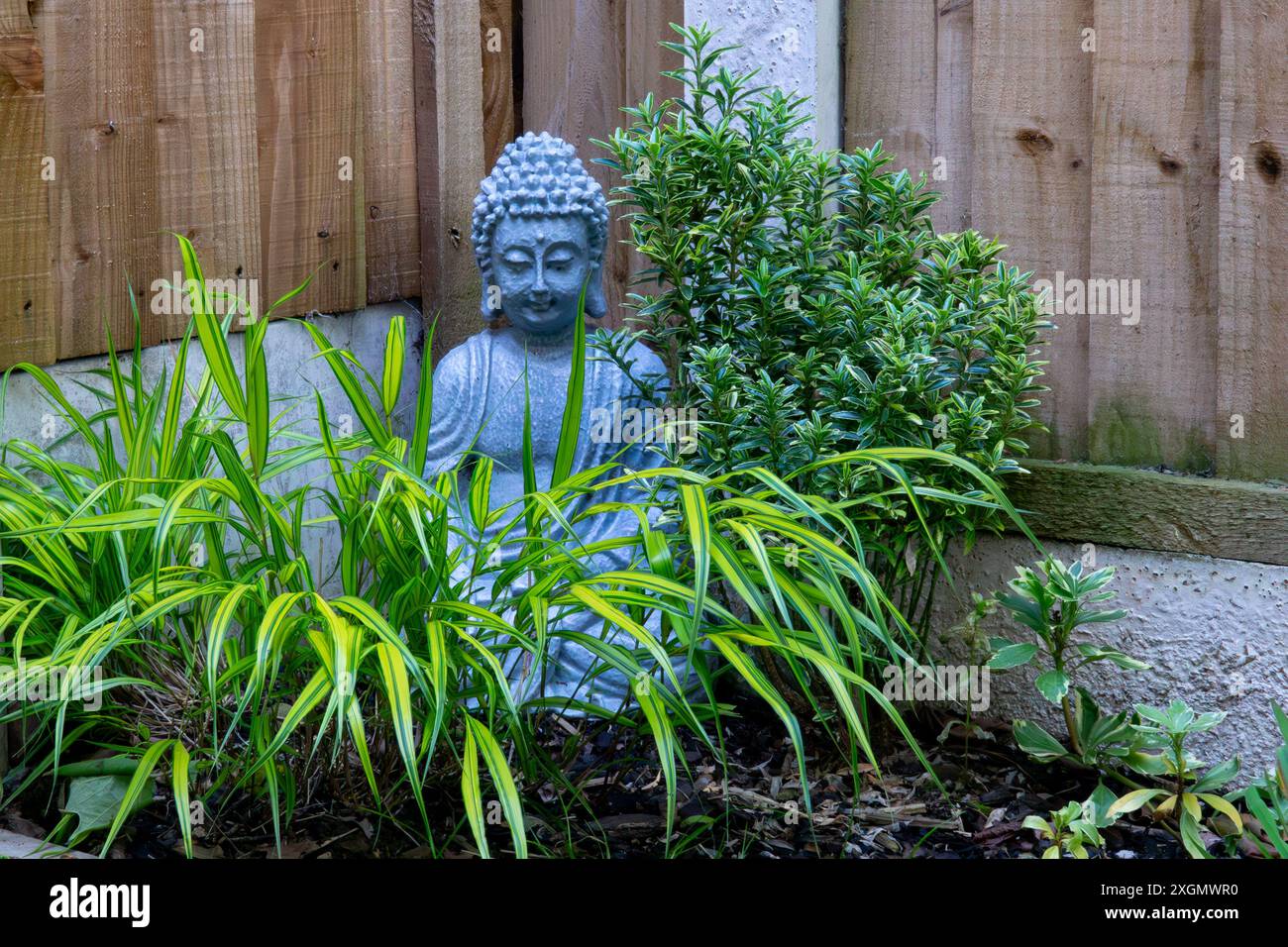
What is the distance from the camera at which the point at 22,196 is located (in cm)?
328

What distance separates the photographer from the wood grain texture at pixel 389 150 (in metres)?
4.17

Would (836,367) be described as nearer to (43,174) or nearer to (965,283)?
(965,283)

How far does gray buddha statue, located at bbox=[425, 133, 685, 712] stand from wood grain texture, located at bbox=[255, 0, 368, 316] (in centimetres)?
53

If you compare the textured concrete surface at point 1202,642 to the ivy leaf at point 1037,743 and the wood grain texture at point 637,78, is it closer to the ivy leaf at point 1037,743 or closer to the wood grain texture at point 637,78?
the ivy leaf at point 1037,743

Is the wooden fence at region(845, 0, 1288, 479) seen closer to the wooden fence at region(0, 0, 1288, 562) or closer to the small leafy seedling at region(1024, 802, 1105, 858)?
the wooden fence at region(0, 0, 1288, 562)

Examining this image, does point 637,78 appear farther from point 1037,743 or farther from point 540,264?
point 1037,743

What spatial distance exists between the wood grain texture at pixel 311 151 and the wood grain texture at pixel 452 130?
0.24 meters

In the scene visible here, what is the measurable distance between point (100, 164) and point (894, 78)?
2037 millimetres

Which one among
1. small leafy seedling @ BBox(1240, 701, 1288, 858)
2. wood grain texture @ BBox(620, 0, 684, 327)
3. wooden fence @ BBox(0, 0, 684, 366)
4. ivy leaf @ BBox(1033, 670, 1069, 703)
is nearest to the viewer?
small leafy seedling @ BBox(1240, 701, 1288, 858)

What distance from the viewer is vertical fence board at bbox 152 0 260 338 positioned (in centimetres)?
361

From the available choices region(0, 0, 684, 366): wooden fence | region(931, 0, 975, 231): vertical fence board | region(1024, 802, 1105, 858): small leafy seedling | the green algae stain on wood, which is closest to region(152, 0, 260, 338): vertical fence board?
region(0, 0, 684, 366): wooden fence

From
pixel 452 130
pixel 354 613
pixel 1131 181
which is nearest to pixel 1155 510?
pixel 1131 181

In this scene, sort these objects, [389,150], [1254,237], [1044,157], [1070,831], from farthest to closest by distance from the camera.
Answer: [389,150] → [1044,157] → [1254,237] → [1070,831]

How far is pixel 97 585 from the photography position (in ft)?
9.67
